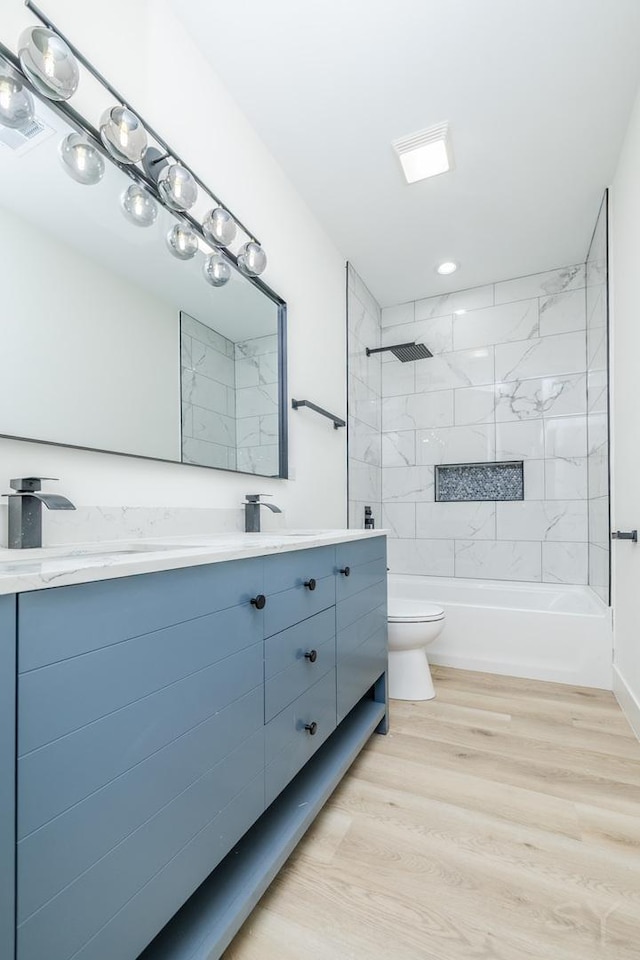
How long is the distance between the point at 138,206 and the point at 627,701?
268 centimetres

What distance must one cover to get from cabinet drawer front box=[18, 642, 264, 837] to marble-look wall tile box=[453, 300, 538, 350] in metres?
3.13

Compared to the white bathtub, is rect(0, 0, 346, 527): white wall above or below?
above

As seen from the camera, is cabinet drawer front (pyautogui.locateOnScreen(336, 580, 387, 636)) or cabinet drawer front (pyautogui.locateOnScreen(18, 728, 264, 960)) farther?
cabinet drawer front (pyautogui.locateOnScreen(336, 580, 387, 636))

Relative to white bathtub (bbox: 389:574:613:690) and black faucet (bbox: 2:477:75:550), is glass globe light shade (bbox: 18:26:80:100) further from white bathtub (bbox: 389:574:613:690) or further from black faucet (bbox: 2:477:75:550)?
white bathtub (bbox: 389:574:613:690)

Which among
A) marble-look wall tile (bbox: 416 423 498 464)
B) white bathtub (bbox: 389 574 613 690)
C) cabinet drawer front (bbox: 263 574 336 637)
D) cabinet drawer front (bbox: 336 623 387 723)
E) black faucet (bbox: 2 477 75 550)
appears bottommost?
white bathtub (bbox: 389 574 613 690)

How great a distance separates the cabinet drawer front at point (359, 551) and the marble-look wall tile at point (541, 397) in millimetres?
1897

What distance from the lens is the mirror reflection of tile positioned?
1583 millimetres

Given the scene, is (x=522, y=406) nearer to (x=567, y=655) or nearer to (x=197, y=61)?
(x=567, y=655)

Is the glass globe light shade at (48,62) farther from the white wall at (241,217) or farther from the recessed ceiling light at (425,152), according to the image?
the recessed ceiling light at (425,152)

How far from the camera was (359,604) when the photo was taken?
5.38ft

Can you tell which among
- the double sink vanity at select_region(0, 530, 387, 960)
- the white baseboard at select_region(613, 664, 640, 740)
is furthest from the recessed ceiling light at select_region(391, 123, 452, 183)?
the white baseboard at select_region(613, 664, 640, 740)

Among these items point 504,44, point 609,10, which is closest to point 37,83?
point 504,44

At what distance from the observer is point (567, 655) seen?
246 cm

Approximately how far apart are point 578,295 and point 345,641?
9.63ft
